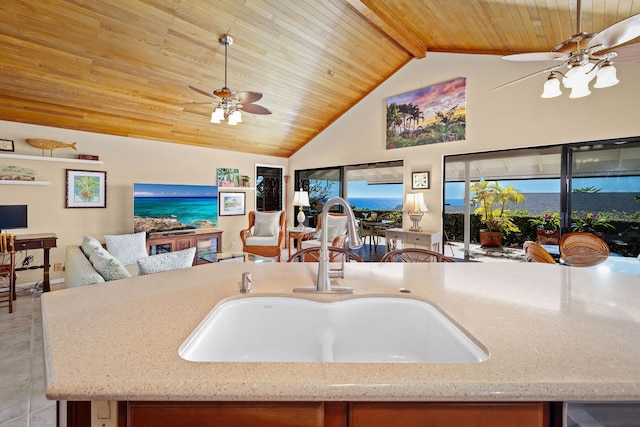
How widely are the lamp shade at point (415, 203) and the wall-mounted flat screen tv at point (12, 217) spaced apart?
5.23 metres

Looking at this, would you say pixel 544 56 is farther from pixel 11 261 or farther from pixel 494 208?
pixel 11 261

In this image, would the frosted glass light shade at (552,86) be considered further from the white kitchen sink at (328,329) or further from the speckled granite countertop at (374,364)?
the white kitchen sink at (328,329)

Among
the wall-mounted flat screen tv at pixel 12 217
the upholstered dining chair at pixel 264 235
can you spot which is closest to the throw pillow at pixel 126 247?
the wall-mounted flat screen tv at pixel 12 217

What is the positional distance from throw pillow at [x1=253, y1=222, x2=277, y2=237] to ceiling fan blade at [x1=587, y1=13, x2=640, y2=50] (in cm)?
478

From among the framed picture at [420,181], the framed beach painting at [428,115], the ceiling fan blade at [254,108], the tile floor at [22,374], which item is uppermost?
the framed beach painting at [428,115]

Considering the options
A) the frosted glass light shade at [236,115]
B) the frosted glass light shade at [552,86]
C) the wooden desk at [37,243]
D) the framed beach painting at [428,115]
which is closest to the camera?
the frosted glass light shade at [552,86]

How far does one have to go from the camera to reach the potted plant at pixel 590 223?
3434mm

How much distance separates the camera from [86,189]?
4.52 meters

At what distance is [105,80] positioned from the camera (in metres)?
3.69

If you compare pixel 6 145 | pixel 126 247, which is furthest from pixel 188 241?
pixel 6 145

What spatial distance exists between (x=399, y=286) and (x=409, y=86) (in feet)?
15.2

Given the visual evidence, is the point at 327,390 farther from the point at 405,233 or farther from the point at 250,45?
the point at 405,233

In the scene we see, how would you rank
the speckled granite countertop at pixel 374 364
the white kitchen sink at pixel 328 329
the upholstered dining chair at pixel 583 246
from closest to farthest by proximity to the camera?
the speckled granite countertop at pixel 374 364, the white kitchen sink at pixel 328 329, the upholstered dining chair at pixel 583 246

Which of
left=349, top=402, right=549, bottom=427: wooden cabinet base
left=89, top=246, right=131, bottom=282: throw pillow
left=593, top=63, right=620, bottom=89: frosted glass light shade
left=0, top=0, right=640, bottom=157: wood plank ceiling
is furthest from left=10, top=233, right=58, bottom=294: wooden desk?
left=593, top=63, right=620, bottom=89: frosted glass light shade
